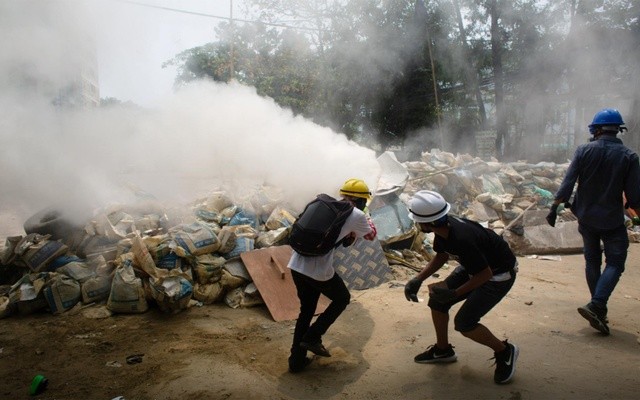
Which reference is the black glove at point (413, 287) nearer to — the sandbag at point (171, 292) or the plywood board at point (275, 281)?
the plywood board at point (275, 281)

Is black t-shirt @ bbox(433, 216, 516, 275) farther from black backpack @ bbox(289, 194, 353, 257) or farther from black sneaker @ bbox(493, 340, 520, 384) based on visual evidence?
black backpack @ bbox(289, 194, 353, 257)

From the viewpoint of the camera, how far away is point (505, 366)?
8.23ft

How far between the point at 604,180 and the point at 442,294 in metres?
1.81

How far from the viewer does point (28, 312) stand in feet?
12.4

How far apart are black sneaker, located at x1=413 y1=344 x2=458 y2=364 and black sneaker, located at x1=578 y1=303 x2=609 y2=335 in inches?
43.7

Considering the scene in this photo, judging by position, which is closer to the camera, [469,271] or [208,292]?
[469,271]

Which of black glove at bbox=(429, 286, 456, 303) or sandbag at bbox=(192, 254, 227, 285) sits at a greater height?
black glove at bbox=(429, 286, 456, 303)

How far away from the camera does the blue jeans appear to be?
311 centimetres

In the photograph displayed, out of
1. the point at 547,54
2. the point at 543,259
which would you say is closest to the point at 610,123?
the point at 543,259

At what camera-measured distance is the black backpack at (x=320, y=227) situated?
2688 millimetres

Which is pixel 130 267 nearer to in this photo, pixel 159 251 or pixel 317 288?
pixel 159 251

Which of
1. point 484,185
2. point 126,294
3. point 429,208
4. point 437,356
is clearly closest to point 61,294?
point 126,294

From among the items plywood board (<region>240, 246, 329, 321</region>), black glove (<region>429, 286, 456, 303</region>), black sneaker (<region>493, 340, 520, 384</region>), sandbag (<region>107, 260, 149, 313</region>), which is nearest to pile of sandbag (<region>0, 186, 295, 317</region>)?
sandbag (<region>107, 260, 149, 313</region>)

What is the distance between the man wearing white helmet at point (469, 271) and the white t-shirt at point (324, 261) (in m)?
0.46
